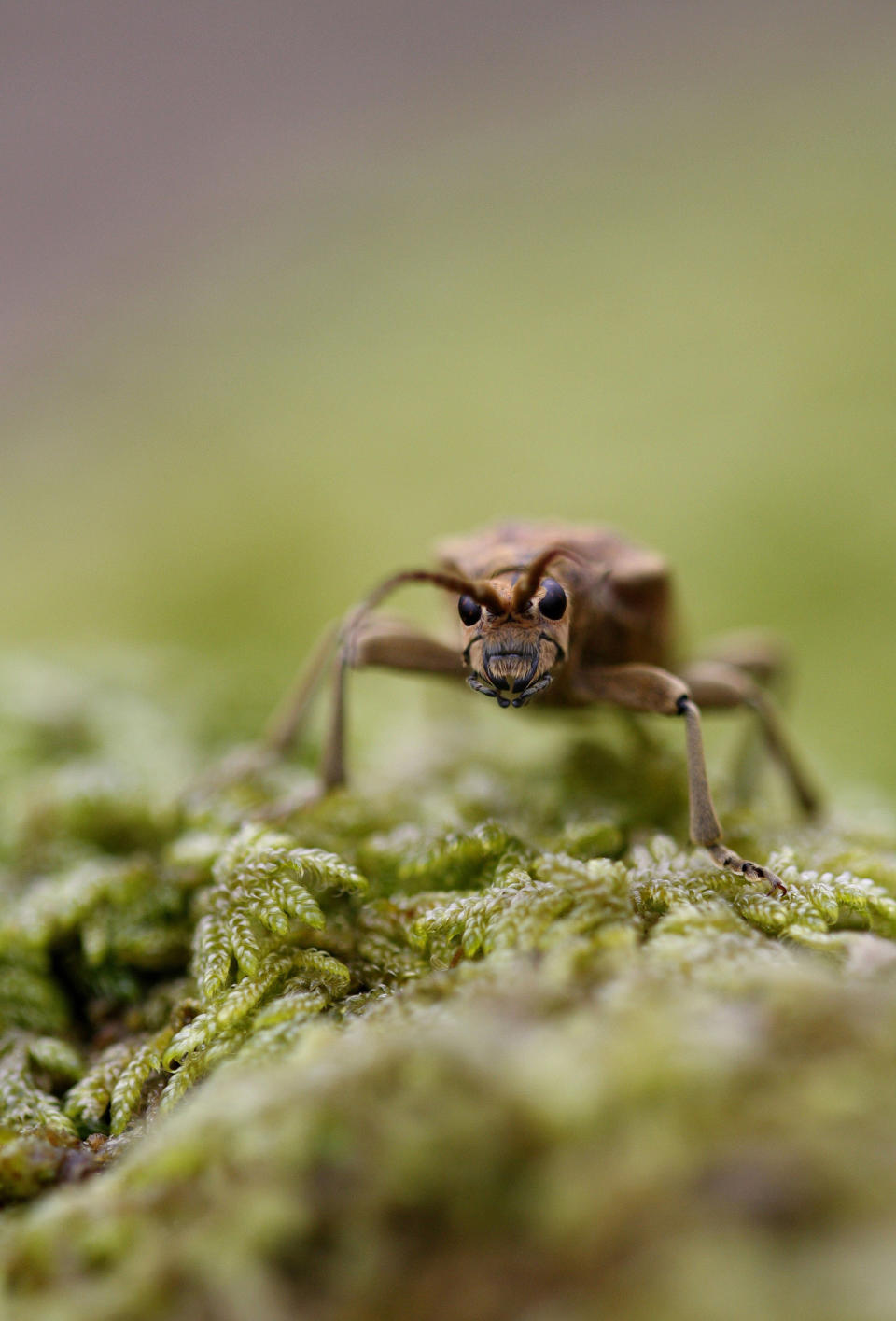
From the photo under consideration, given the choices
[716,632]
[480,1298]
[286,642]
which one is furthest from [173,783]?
[716,632]

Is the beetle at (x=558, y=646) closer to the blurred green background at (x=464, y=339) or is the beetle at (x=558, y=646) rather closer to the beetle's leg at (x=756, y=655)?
the beetle's leg at (x=756, y=655)

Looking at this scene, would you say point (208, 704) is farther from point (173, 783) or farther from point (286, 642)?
point (286, 642)

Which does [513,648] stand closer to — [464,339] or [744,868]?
[744,868]

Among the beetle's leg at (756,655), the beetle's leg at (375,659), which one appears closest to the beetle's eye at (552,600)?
the beetle's leg at (375,659)

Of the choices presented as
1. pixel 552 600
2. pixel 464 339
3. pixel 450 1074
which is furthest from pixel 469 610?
pixel 464 339

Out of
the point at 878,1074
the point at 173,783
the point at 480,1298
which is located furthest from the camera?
the point at 173,783

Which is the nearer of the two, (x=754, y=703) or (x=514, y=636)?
(x=514, y=636)

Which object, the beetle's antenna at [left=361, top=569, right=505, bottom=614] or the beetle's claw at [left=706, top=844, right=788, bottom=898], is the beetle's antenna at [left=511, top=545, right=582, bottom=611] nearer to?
the beetle's antenna at [left=361, top=569, right=505, bottom=614]
